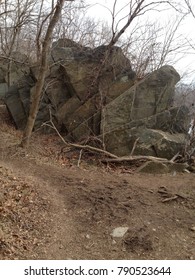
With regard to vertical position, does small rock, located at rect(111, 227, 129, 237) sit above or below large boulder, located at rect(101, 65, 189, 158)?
below

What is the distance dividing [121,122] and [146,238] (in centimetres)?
554

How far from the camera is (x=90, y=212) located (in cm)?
601

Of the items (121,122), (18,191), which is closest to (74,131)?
(121,122)

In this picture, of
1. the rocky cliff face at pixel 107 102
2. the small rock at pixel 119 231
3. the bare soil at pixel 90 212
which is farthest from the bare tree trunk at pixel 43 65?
the small rock at pixel 119 231

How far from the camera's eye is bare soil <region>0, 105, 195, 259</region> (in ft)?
16.0

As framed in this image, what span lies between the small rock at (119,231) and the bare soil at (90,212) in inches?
2.6

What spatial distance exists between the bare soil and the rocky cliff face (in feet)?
4.72

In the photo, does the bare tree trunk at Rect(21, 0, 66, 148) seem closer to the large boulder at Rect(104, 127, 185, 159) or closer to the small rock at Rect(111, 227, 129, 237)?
the large boulder at Rect(104, 127, 185, 159)

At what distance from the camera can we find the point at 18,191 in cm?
623

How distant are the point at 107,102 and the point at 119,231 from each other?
654 centimetres

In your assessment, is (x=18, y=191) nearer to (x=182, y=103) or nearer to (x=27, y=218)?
(x=27, y=218)

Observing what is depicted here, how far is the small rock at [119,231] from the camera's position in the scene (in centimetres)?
534

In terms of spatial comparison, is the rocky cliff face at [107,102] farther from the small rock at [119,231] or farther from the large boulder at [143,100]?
the small rock at [119,231]

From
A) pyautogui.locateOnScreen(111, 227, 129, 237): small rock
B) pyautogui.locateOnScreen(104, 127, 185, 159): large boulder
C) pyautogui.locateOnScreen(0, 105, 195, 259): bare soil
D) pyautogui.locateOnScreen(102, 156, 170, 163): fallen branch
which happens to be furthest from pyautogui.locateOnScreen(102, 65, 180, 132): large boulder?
pyautogui.locateOnScreen(111, 227, 129, 237): small rock
